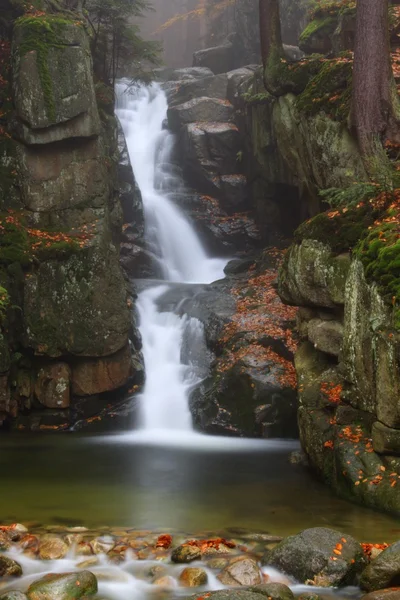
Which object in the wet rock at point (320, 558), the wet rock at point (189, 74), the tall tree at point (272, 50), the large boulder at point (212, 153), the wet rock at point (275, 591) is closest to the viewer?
the wet rock at point (275, 591)

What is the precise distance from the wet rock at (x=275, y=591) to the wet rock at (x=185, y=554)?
97cm

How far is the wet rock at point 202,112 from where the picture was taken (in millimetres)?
24109

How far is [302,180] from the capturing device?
15.6 metres

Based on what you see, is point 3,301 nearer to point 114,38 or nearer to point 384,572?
point 384,572

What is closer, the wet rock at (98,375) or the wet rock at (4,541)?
the wet rock at (4,541)

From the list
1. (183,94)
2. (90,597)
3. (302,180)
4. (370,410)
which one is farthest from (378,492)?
(183,94)

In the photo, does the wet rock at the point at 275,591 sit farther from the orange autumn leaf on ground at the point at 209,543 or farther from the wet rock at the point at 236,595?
the orange autumn leaf on ground at the point at 209,543

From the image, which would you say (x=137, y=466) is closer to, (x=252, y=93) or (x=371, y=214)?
(x=371, y=214)

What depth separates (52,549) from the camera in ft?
20.2

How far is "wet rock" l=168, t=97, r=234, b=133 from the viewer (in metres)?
24.1

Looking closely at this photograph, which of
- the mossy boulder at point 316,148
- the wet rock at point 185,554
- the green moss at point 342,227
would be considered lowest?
the wet rock at point 185,554

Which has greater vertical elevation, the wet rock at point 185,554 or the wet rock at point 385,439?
the wet rock at point 385,439

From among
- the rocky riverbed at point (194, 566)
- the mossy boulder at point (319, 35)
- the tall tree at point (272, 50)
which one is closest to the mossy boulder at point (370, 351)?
Result: the rocky riverbed at point (194, 566)

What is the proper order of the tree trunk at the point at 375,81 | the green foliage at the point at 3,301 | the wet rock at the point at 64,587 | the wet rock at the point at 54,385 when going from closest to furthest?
the wet rock at the point at 64,587
the green foliage at the point at 3,301
the tree trunk at the point at 375,81
the wet rock at the point at 54,385
